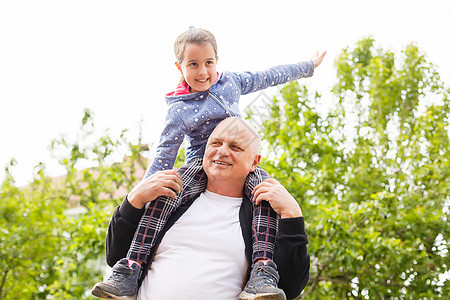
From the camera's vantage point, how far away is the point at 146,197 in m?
2.12

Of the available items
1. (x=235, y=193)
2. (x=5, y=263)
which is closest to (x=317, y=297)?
(x=235, y=193)

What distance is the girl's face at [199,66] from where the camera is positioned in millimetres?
2279

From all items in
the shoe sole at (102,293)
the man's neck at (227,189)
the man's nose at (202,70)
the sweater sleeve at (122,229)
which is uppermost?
the man's nose at (202,70)

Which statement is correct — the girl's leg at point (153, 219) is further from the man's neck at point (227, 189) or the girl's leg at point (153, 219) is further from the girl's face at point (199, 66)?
the girl's face at point (199, 66)

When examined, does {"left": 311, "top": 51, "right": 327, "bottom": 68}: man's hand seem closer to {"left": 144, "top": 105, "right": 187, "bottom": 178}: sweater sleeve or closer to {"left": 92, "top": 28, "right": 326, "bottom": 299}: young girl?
{"left": 92, "top": 28, "right": 326, "bottom": 299}: young girl

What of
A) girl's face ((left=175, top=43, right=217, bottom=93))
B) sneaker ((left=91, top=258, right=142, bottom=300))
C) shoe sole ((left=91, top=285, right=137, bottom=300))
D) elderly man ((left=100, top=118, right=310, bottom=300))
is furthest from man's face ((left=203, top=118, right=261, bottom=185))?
shoe sole ((left=91, top=285, right=137, bottom=300))

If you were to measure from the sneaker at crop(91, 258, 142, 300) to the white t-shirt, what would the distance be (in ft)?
0.28

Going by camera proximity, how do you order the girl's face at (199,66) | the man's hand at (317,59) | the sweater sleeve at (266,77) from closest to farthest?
the girl's face at (199,66) → the sweater sleeve at (266,77) → the man's hand at (317,59)

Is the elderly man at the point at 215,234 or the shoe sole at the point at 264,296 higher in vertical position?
the elderly man at the point at 215,234

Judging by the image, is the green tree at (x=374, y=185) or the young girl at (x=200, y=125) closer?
the young girl at (x=200, y=125)

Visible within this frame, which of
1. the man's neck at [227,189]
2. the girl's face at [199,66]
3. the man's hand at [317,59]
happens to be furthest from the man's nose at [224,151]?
the man's hand at [317,59]

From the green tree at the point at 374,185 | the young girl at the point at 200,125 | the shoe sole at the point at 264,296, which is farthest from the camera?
the green tree at the point at 374,185

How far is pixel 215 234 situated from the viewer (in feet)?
6.97

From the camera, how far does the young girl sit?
1.99 metres
